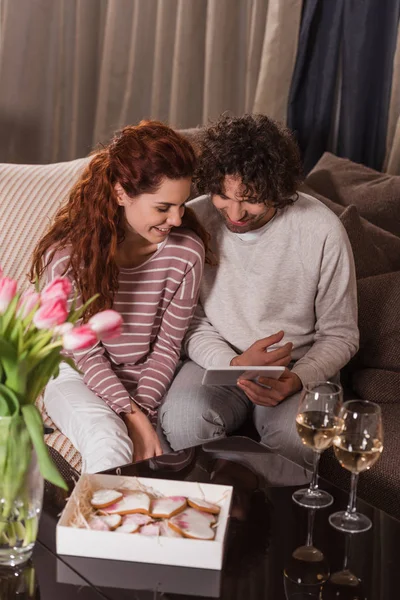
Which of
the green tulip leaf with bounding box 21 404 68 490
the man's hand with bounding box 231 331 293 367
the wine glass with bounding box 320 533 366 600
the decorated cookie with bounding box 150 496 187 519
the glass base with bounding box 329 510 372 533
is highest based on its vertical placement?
the green tulip leaf with bounding box 21 404 68 490

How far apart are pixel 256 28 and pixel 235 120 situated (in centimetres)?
151

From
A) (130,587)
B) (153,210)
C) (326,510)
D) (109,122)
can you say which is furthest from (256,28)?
(130,587)

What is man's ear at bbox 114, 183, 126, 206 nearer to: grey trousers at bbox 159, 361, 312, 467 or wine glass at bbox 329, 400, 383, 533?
grey trousers at bbox 159, 361, 312, 467

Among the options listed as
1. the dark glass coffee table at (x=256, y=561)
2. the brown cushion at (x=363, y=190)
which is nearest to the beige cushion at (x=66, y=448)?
the dark glass coffee table at (x=256, y=561)

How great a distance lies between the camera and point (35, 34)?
3105 mm

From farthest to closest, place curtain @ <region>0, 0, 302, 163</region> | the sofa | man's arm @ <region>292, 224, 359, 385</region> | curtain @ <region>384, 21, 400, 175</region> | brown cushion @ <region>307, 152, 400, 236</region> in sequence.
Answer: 1. curtain @ <region>384, 21, 400, 175</region>
2. curtain @ <region>0, 0, 302, 163</region>
3. brown cushion @ <region>307, 152, 400, 236</region>
4. man's arm @ <region>292, 224, 359, 385</region>
5. the sofa

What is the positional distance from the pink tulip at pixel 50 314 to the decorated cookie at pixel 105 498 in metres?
0.37

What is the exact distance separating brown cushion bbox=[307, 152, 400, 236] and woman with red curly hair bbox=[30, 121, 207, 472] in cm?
80

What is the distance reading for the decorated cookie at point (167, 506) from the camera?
1.38 meters

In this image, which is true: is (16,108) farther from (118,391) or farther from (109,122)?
(118,391)

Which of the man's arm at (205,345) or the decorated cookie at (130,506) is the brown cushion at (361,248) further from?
the decorated cookie at (130,506)

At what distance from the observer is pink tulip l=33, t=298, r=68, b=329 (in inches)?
45.0

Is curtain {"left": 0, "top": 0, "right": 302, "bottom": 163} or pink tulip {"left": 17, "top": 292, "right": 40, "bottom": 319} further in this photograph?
curtain {"left": 0, "top": 0, "right": 302, "bottom": 163}

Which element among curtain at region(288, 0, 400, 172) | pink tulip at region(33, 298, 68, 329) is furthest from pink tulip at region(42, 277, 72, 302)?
curtain at region(288, 0, 400, 172)
